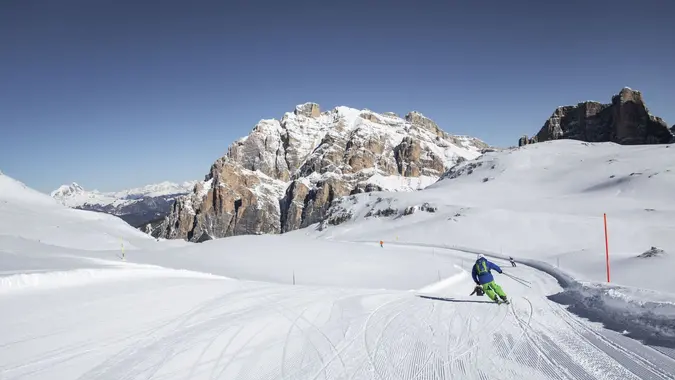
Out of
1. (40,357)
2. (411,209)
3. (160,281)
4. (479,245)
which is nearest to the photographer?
(40,357)

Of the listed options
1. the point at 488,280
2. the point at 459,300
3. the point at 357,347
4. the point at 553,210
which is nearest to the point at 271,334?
the point at 357,347

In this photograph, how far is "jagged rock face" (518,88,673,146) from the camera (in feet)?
478

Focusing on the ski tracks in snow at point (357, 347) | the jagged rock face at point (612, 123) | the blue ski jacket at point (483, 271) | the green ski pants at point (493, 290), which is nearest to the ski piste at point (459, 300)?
the green ski pants at point (493, 290)

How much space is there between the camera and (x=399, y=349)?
7.74 metres

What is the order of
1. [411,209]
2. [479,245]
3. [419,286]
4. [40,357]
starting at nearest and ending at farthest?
1. [40,357]
2. [419,286]
3. [479,245]
4. [411,209]

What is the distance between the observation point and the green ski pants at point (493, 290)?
39.5 ft

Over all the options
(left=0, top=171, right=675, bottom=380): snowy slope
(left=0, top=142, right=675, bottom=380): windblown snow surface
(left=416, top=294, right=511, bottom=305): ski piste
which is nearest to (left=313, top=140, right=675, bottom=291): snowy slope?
(left=416, top=294, right=511, bottom=305): ski piste

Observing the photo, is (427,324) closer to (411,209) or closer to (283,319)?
(283,319)

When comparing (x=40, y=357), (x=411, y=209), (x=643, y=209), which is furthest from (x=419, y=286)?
(x=411, y=209)

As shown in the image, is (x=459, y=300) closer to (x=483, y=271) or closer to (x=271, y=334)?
(x=483, y=271)

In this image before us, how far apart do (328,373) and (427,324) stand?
4.15m

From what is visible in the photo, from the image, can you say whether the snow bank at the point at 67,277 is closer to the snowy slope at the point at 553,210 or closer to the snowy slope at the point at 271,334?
the snowy slope at the point at 271,334

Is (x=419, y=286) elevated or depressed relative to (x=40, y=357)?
depressed

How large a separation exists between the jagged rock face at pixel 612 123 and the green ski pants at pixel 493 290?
162 metres
